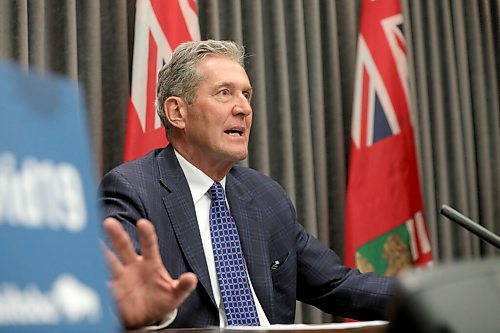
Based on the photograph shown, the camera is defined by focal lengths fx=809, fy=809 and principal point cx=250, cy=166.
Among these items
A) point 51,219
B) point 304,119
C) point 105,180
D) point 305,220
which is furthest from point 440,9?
point 51,219

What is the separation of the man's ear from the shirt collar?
200 mm

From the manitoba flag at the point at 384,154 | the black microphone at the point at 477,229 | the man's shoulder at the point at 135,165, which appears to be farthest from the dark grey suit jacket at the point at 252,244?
the manitoba flag at the point at 384,154

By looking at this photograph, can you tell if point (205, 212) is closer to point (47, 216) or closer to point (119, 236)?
point (119, 236)

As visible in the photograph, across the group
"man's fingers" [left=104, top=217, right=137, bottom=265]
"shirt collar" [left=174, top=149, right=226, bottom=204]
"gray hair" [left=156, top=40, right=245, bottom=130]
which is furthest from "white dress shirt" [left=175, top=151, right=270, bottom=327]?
"man's fingers" [left=104, top=217, right=137, bottom=265]

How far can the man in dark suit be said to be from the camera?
2205 millimetres

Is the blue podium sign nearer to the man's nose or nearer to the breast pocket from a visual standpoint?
the breast pocket

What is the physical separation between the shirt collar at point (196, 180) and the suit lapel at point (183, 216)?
6cm

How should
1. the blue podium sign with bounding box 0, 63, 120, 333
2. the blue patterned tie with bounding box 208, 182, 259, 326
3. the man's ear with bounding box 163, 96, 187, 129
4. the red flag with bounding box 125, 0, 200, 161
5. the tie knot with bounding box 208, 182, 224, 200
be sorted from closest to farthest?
1. the blue podium sign with bounding box 0, 63, 120, 333
2. the blue patterned tie with bounding box 208, 182, 259, 326
3. the tie knot with bounding box 208, 182, 224, 200
4. the man's ear with bounding box 163, 96, 187, 129
5. the red flag with bounding box 125, 0, 200, 161

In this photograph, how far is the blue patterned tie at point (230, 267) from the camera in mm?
2182

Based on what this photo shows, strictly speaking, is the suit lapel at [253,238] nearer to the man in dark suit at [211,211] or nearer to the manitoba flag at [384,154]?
the man in dark suit at [211,211]

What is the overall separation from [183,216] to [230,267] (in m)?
→ 0.20

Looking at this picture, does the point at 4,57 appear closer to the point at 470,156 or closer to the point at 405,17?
the point at 405,17

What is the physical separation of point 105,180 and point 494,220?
2.75m

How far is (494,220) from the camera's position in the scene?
4.39m
